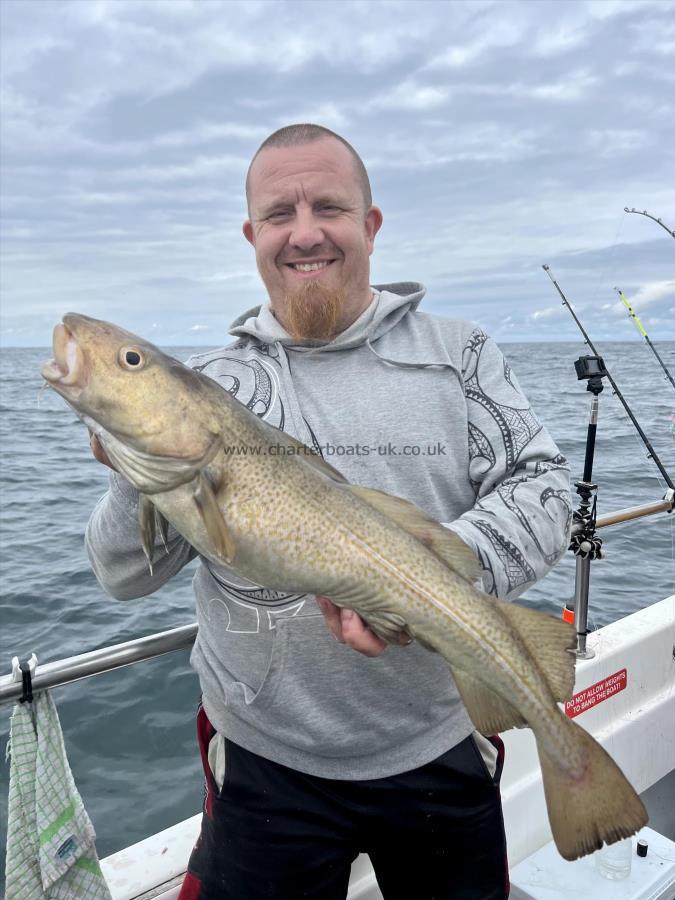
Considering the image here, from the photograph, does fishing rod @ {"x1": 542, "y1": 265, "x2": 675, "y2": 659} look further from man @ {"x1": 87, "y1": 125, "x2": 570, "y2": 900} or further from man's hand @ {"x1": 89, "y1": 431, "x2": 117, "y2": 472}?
man's hand @ {"x1": 89, "y1": 431, "x2": 117, "y2": 472}

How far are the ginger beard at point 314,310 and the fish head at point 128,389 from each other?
0.80 metres

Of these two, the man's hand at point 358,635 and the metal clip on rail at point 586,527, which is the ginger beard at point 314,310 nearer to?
the man's hand at point 358,635

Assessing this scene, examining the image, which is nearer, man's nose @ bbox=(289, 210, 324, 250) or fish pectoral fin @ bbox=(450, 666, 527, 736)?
fish pectoral fin @ bbox=(450, 666, 527, 736)

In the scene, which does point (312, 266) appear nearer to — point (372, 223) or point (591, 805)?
point (372, 223)

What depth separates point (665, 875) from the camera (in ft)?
11.2

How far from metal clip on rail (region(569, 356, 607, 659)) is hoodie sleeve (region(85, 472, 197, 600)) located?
222cm

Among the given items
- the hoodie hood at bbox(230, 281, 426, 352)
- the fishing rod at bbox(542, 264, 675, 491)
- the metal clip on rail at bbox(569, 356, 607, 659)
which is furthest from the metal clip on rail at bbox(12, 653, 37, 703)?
the fishing rod at bbox(542, 264, 675, 491)

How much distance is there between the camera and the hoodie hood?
275cm

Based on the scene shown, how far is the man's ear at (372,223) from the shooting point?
9.84 ft

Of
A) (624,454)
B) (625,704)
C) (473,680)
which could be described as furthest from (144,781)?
(624,454)

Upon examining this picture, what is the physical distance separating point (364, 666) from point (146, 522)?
89 centimetres

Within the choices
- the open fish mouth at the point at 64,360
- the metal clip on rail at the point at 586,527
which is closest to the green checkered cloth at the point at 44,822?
the open fish mouth at the point at 64,360

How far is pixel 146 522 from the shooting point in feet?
7.17

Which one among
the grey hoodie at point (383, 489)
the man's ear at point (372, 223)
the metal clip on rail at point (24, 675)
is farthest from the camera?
the man's ear at point (372, 223)
